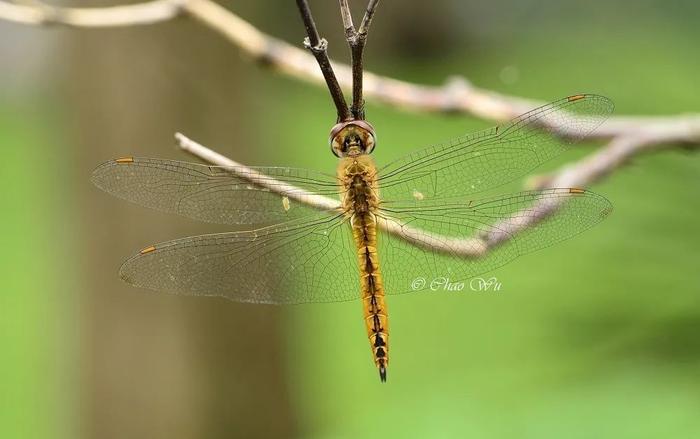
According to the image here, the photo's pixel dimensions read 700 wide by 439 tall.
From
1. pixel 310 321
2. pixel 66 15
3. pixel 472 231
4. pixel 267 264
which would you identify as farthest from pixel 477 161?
pixel 310 321

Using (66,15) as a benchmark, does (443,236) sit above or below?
below

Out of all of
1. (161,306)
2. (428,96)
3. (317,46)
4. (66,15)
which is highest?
(66,15)

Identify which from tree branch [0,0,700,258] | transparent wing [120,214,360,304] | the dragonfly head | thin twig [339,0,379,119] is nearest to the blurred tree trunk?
tree branch [0,0,700,258]

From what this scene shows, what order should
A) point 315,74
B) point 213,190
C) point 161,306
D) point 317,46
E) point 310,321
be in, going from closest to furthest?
point 317,46, point 213,190, point 315,74, point 161,306, point 310,321

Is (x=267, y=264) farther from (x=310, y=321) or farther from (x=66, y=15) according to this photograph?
(x=310, y=321)

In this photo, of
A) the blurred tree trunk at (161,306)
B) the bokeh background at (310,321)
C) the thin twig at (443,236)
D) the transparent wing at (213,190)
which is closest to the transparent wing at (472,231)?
the thin twig at (443,236)

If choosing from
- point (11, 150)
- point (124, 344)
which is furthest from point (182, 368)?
point (11, 150)

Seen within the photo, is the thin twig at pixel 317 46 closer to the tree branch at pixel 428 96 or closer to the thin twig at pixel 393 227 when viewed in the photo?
the thin twig at pixel 393 227
